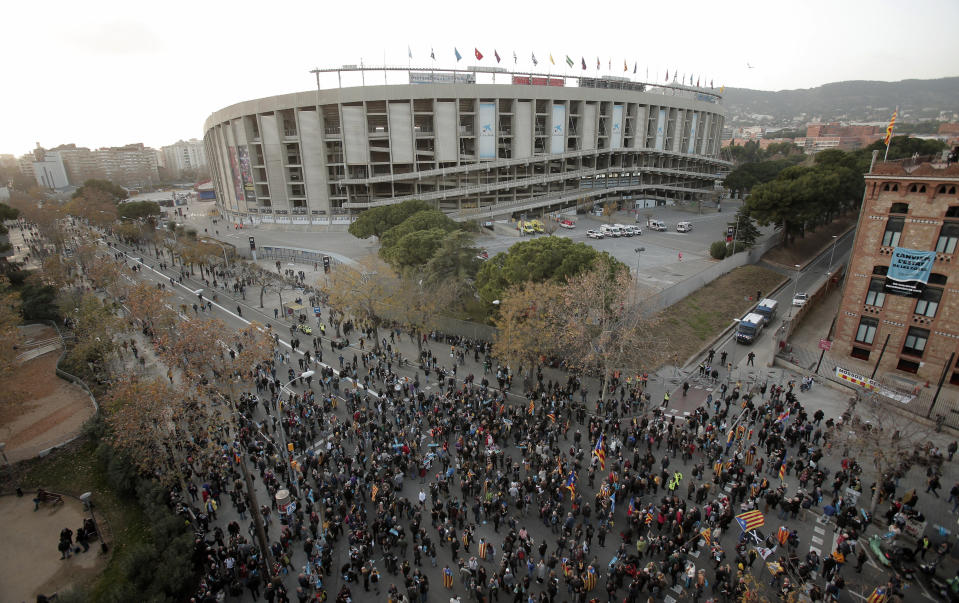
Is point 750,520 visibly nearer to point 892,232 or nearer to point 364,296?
point 892,232

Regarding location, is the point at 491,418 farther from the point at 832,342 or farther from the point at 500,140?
the point at 500,140

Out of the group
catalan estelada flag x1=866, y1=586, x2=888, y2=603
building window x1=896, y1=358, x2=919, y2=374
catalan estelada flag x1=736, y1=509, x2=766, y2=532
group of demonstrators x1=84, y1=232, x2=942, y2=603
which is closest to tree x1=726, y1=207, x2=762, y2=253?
building window x1=896, y1=358, x2=919, y2=374

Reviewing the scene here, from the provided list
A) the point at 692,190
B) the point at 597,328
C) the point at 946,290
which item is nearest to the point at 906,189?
the point at 946,290

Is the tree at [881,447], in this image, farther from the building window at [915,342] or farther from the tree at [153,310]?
the tree at [153,310]

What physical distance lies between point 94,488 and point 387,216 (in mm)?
35754

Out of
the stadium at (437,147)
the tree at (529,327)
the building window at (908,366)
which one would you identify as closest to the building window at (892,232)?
the building window at (908,366)

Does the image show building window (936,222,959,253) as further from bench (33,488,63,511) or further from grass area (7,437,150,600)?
bench (33,488,63,511)

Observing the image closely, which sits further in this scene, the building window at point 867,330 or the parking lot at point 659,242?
the parking lot at point 659,242

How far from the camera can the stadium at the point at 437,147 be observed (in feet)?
230

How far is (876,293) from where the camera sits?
87.0 feet

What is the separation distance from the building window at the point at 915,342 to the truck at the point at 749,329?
7573 mm

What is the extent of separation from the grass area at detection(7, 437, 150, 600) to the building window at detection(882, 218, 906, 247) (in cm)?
3682

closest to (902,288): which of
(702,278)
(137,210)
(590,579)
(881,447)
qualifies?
(881,447)

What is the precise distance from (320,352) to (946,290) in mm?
34564
